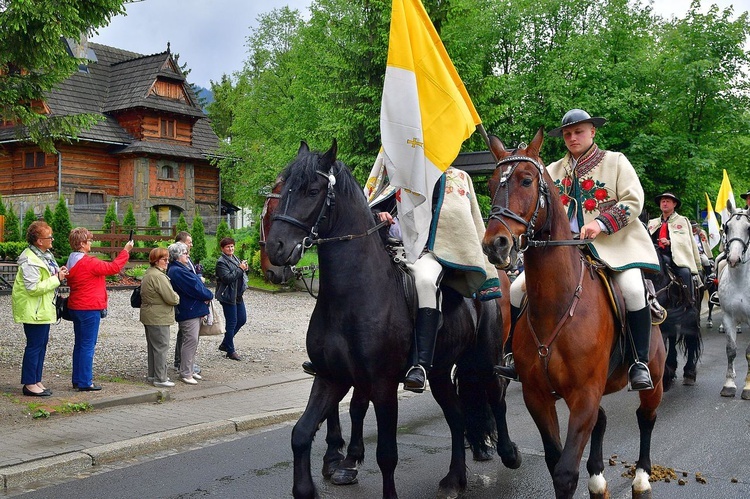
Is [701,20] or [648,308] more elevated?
[701,20]

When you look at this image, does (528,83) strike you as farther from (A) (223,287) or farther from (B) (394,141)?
(B) (394,141)

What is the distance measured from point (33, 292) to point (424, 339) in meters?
5.41

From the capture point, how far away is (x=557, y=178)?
5.75 metres

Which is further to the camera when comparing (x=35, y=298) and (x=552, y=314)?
(x=35, y=298)

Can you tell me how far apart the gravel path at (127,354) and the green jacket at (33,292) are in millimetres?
983

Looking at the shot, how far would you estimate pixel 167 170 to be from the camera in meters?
42.0

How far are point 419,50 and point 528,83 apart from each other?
84.9ft

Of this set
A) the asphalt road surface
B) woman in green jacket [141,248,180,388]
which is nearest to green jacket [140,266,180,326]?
woman in green jacket [141,248,180,388]

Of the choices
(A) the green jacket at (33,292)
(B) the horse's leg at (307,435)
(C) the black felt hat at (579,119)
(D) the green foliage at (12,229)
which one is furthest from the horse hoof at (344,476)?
(D) the green foliage at (12,229)

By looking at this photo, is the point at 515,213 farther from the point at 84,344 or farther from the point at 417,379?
the point at 84,344

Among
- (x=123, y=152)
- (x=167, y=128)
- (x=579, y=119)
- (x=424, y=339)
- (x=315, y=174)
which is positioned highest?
(x=167, y=128)

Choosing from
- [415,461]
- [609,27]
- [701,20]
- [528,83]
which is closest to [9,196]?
[528,83]

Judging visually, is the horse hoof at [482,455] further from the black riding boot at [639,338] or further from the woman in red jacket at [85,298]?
the woman in red jacket at [85,298]

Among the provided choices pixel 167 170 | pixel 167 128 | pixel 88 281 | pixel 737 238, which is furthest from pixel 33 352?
pixel 167 128
